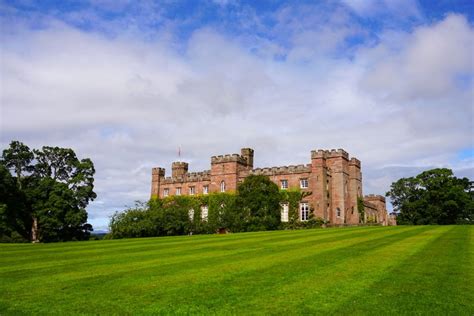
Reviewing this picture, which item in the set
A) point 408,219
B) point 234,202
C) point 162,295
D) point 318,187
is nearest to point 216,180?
point 234,202

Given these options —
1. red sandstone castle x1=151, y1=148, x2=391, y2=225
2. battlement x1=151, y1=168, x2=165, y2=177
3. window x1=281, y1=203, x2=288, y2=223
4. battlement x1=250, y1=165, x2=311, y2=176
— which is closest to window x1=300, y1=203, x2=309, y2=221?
red sandstone castle x1=151, y1=148, x2=391, y2=225

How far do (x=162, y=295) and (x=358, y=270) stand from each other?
561cm

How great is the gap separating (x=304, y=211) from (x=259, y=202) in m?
5.56

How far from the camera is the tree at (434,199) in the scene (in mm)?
60500

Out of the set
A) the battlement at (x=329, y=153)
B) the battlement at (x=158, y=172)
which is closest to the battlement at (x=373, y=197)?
the battlement at (x=329, y=153)

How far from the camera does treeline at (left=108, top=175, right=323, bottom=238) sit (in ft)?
151

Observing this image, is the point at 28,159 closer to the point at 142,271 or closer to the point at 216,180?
the point at 216,180

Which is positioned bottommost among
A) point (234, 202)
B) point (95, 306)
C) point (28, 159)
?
point (95, 306)

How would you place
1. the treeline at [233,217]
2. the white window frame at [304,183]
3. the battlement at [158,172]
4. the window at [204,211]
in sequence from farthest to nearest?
the battlement at [158,172] < the window at [204,211] < the white window frame at [304,183] < the treeline at [233,217]

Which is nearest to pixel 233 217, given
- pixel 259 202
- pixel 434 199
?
pixel 259 202

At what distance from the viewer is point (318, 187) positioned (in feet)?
158

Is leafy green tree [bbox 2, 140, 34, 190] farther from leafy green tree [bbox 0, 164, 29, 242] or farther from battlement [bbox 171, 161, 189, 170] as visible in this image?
battlement [bbox 171, 161, 189, 170]

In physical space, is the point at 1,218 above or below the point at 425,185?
below

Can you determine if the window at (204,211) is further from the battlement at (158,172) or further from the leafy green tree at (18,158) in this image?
the leafy green tree at (18,158)
